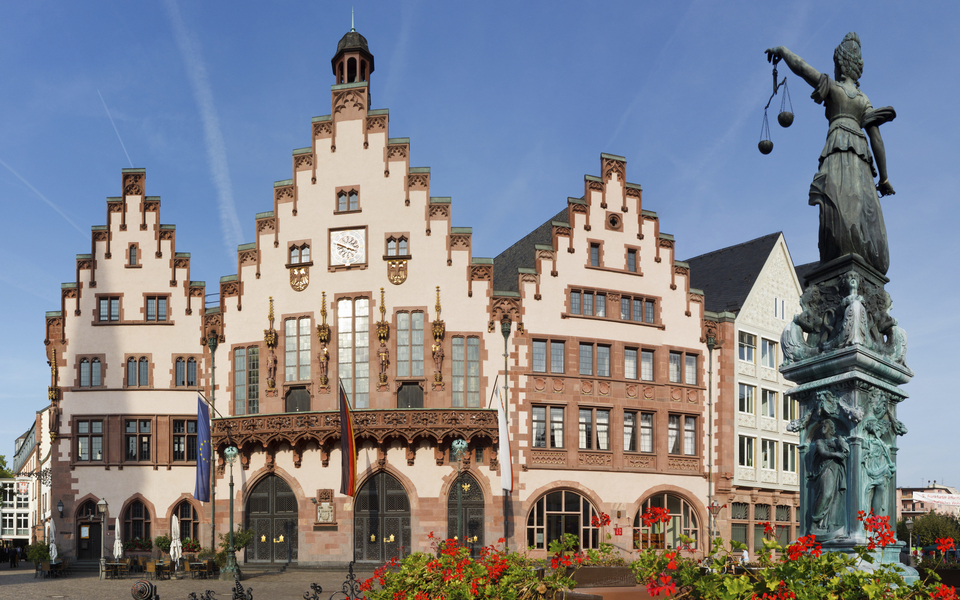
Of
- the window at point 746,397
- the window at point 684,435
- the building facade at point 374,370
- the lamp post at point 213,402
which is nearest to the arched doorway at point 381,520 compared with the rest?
the building facade at point 374,370

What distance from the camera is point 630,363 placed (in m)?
47.0

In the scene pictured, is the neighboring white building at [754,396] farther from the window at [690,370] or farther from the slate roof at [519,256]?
the slate roof at [519,256]

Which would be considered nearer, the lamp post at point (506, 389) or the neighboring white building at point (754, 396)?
the lamp post at point (506, 389)

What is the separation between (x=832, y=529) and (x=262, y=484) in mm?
35663

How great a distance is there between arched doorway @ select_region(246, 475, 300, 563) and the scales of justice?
3396cm

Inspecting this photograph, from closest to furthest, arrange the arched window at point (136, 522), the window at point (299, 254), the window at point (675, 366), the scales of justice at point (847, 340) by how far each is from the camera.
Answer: the scales of justice at point (847, 340), the window at point (299, 254), the arched window at point (136, 522), the window at point (675, 366)

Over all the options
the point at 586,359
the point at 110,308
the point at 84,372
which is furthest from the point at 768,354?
the point at 84,372

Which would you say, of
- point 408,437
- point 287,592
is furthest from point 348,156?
point 287,592

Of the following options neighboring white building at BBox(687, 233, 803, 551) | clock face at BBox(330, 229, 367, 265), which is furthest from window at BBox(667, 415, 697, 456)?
clock face at BBox(330, 229, 367, 265)

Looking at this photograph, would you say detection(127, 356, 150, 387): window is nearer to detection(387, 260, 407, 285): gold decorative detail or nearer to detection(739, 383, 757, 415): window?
detection(387, 260, 407, 285): gold decorative detail

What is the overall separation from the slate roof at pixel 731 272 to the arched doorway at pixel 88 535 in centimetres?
3325

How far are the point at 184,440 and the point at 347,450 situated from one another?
11217mm

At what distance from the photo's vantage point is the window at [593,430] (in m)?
45.4

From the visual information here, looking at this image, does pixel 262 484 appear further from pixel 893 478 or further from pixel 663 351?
pixel 893 478
